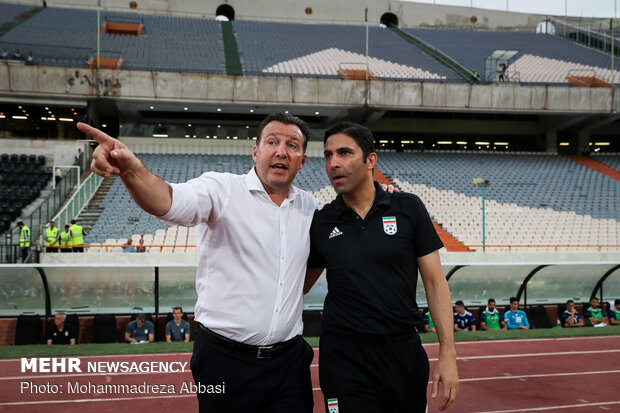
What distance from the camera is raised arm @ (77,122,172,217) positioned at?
2191 millimetres

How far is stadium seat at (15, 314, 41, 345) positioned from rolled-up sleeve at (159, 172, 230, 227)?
1013 centimetres

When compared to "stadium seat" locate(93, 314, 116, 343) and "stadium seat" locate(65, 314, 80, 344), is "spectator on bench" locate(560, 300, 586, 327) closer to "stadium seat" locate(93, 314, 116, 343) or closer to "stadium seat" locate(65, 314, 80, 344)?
"stadium seat" locate(93, 314, 116, 343)

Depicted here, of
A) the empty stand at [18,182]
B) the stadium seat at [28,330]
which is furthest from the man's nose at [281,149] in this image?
the empty stand at [18,182]

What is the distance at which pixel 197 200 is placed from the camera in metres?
2.64

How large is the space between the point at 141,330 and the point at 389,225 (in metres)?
9.45

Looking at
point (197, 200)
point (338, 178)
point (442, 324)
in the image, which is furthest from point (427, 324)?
point (197, 200)

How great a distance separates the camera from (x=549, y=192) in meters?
29.3

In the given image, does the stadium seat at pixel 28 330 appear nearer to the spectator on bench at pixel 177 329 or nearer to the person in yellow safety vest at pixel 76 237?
the spectator on bench at pixel 177 329

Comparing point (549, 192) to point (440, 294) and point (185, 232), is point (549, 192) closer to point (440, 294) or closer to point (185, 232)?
point (185, 232)

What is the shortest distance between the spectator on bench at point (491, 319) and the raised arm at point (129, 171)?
1240cm

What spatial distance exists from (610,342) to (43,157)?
28645 millimetres

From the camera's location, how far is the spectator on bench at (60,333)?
10727 mm

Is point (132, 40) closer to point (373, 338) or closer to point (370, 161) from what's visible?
point (370, 161)

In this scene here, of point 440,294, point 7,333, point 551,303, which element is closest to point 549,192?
point 551,303
